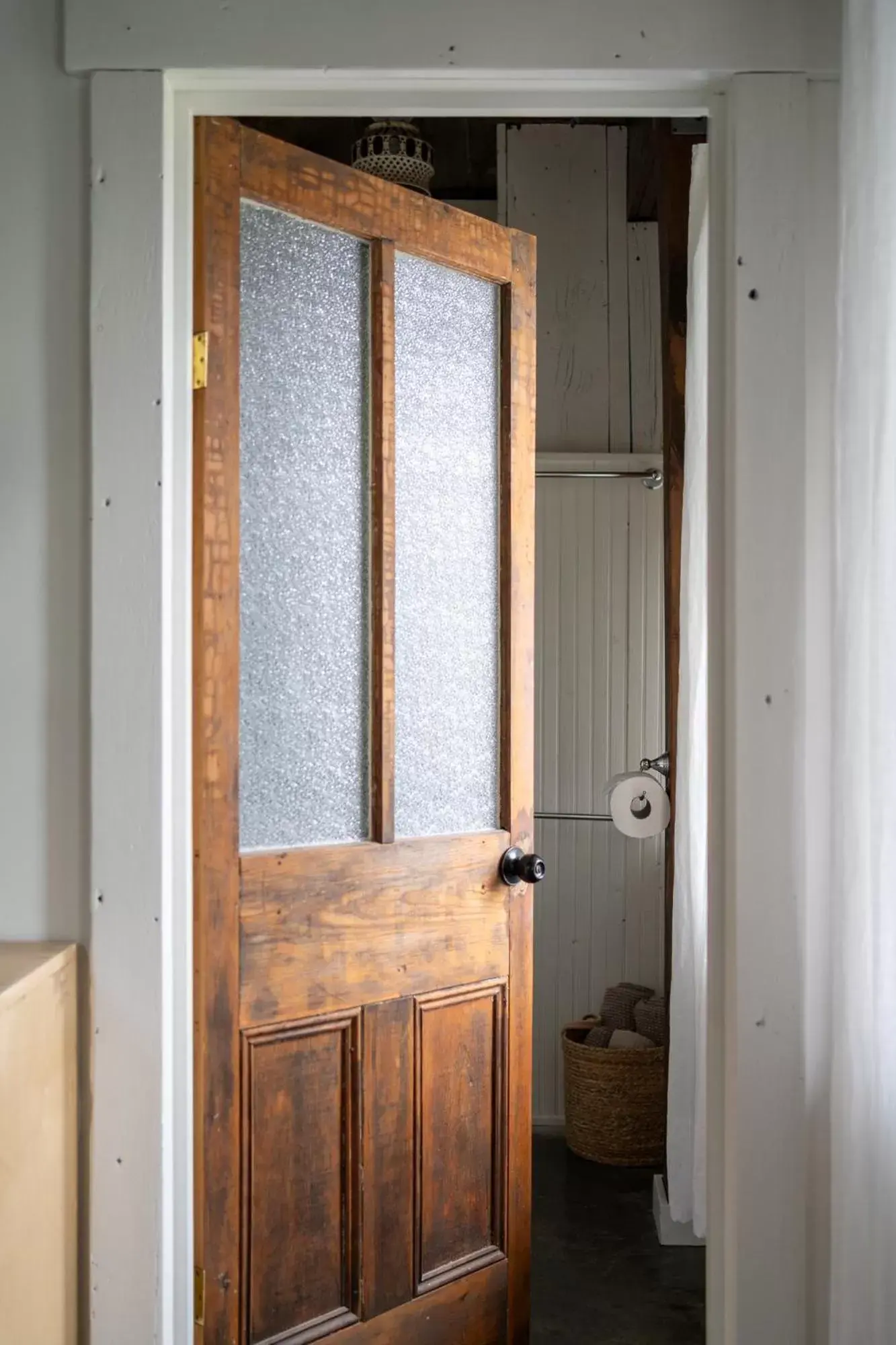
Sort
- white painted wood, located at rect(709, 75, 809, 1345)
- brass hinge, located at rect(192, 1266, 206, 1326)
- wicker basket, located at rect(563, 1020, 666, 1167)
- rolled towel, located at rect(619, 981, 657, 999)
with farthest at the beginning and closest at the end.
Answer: rolled towel, located at rect(619, 981, 657, 999) → wicker basket, located at rect(563, 1020, 666, 1167) → brass hinge, located at rect(192, 1266, 206, 1326) → white painted wood, located at rect(709, 75, 809, 1345)

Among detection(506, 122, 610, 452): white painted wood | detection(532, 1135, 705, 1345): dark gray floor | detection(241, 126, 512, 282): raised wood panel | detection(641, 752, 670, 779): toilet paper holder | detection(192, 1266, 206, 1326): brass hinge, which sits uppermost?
detection(506, 122, 610, 452): white painted wood

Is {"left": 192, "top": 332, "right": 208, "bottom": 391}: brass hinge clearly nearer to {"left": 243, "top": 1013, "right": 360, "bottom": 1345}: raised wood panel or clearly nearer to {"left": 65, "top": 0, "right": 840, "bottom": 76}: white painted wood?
{"left": 65, "top": 0, "right": 840, "bottom": 76}: white painted wood

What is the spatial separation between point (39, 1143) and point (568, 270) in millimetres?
3073

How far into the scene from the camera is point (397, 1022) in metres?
2.12

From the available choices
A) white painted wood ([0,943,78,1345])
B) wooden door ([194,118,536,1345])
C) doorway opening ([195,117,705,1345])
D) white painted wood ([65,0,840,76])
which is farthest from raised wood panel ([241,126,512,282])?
doorway opening ([195,117,705,1345])

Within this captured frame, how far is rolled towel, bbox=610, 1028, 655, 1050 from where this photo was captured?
344cm

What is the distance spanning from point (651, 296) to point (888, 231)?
242 cm

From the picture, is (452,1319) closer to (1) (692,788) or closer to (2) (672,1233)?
(2) (672,1233)

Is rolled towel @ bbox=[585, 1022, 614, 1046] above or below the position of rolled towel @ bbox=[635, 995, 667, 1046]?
below

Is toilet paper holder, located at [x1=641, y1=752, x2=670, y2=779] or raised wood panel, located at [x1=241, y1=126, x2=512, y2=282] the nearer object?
raised wood panel, located at [x1=241, y1=126, x2=512, y2=282]

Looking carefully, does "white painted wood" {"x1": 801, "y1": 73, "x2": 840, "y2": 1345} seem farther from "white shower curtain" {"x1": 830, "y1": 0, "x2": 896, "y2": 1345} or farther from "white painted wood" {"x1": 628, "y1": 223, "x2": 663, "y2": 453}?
"white painted wood" {"x1": 628, "y1": 223, "x2": 663, "y2": 453}

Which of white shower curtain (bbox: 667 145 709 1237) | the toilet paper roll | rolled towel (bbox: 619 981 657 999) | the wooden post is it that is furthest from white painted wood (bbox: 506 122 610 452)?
rolled towel (bbox: 619 981 657 999)

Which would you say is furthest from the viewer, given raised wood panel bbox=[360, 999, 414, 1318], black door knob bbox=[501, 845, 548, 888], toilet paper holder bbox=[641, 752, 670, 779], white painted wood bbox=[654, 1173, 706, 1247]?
toilet paper holder bbox=[641, 752, 670, 779]

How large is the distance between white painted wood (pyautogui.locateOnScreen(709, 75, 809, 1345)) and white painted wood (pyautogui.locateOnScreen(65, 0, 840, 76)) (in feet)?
0.20
